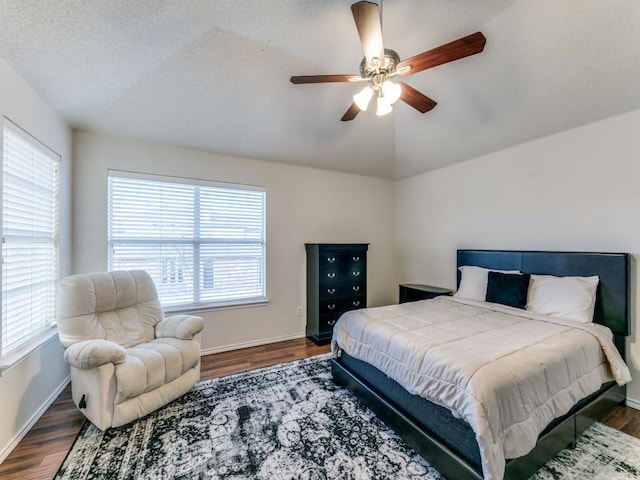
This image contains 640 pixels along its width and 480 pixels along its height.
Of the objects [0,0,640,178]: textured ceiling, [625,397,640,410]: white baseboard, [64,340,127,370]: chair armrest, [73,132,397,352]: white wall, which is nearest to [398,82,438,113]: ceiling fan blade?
[0,0,640,178]: textured ceiling

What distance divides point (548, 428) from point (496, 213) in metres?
2.43

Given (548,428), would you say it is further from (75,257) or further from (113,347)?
(75,257)

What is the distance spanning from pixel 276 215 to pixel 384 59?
2.57 m

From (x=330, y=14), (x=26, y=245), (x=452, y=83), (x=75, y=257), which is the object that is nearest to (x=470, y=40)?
(x=330, y=14)

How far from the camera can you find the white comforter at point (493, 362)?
1.41 metres

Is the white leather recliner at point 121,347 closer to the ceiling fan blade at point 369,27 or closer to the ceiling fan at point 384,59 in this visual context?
the ceiling fan at point 384,59

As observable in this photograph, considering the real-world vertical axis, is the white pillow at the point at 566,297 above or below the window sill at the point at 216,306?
above

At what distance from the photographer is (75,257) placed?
9.50ft

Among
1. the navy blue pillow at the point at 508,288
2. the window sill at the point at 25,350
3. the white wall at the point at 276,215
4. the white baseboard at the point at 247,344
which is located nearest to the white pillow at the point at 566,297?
the navy blue pillow at the point at 508,288

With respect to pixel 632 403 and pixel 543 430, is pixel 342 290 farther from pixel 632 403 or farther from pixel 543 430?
pixel 632 403

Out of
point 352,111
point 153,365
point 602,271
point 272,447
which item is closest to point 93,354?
point 153,365

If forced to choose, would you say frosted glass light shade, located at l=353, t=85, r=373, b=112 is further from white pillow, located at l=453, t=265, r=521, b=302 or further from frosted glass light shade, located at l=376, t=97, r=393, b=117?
white pillow, located at l=453, t=265, r=521, b=302

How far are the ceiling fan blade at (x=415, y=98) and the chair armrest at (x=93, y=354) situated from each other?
2718 mm

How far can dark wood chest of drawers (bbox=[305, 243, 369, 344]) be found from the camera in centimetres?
384
